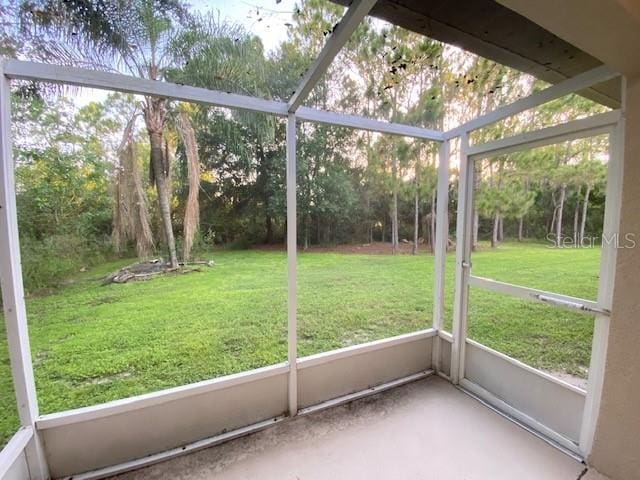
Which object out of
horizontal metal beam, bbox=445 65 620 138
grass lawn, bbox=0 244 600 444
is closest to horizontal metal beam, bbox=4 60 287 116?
grass lawn, bbox=0 244 600 444

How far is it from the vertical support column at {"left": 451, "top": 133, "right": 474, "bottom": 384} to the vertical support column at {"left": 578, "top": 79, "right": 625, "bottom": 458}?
2.60 ft

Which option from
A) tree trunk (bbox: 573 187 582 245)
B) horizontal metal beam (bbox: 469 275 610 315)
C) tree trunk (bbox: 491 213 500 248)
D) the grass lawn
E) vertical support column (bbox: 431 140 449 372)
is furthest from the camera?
vertical support column (bbox: 431 140 449 372)

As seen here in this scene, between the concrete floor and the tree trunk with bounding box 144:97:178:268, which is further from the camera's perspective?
the tree trunk with bounding box 144:97:178:268

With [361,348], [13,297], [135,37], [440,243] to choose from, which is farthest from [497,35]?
[13,297]

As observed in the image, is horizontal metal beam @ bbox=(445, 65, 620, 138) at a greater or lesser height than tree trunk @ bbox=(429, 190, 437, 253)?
greater

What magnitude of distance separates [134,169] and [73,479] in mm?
1933

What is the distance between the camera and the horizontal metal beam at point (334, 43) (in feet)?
3.17

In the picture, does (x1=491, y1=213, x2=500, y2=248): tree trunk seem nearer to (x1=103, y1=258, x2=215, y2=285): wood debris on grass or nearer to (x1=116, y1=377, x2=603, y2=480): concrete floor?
(x1=116, y1=377, x2=603, y2=480): concrete floor

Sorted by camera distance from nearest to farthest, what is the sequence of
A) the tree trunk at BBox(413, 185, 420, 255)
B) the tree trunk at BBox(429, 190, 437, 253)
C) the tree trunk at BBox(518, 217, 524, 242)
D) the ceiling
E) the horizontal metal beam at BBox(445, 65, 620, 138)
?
the ceiling → the horizontal metal beam at BBox(445, 65, 620, 138) → the tree trunk at BBox(518, 217, 524, 242) → the tree trunk at BBox(429, 190, 437, 253) → the tree trunk at BBox(413, 185, 420, 255)

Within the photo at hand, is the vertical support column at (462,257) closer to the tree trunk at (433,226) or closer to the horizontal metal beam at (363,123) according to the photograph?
the horizontal metal beam at (363,123)

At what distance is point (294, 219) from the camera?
1.82 m

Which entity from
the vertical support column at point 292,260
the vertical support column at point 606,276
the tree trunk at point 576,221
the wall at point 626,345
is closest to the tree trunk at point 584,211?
the tree trunk at point 576,221

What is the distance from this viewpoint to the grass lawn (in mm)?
1752

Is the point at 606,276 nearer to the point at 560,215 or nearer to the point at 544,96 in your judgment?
the point at 560,215
